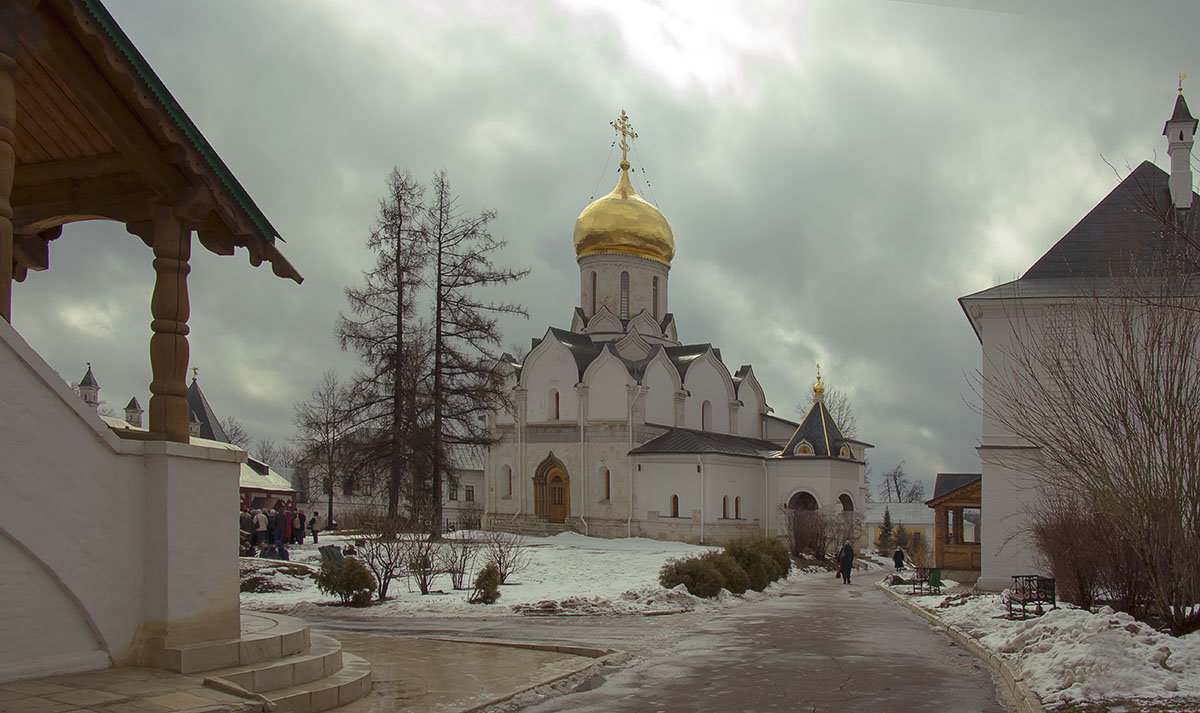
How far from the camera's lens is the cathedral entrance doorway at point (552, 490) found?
39.4 meters

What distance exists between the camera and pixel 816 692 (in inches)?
352

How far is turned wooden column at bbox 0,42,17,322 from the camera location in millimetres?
6426

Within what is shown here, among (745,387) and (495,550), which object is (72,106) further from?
(745,387)

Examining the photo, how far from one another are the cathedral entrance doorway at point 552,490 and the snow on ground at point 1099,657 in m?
28.4

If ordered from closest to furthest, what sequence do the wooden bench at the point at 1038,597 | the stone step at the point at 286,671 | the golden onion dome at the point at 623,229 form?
the stone step at the point at 286,671
the wooden bench at the point at 1038,597
the golden onion dome at the point at 623,229

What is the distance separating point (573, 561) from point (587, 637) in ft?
42.3

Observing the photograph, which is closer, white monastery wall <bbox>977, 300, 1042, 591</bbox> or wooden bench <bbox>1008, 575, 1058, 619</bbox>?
wooden bench <bbox>1008, 575, 1058, 619</bbox>

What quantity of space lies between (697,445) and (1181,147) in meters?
19.4

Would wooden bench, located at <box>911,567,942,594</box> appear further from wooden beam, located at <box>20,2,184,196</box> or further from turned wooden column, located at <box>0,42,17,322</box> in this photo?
turned wooden column, located at <box>0,42,17,322</box>

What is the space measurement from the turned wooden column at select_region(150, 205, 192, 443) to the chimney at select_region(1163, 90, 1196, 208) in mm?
20469

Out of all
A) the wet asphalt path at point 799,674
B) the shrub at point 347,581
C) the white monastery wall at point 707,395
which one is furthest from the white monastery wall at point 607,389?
the shrub at point 347,581

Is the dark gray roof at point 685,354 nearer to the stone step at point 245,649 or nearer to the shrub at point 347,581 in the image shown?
the shrub at point 347,581

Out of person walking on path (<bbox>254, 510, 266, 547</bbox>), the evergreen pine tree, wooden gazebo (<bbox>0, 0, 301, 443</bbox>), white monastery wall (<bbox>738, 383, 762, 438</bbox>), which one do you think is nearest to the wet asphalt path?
wooden gazebo (<bbox>0, 0, 301, 443</bbox>)

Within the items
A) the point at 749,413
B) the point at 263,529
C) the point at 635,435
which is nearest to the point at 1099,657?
the point at 263,529
